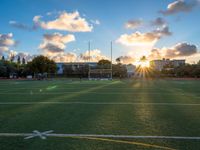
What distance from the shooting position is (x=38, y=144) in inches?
201

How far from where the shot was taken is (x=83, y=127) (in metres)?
6.70

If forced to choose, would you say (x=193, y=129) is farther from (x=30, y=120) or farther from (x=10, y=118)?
(x=10, y=118)

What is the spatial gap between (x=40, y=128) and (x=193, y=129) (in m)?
3.78

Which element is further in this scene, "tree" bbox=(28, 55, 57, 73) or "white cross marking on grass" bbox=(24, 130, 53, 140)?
"tree" bbox=(28, 55, 57, 73)

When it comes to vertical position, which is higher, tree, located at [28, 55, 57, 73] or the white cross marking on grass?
tree, located at [28, 55, 57, 73]

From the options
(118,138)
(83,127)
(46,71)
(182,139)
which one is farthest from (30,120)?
(46,71)

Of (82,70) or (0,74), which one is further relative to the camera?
(82,70)

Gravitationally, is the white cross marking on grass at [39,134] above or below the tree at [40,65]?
below

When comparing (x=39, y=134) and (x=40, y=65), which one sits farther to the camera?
(x=40, y=65)

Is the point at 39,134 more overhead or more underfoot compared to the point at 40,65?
more underfoot

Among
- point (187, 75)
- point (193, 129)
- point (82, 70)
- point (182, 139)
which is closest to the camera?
point (182, 139)

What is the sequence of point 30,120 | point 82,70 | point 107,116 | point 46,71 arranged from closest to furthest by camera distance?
point 30,120 → point 107,116 → point 46,71 → point 82,70

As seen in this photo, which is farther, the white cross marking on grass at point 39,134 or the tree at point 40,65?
the tree at point 40,65

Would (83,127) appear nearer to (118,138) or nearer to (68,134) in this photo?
(68,134)
